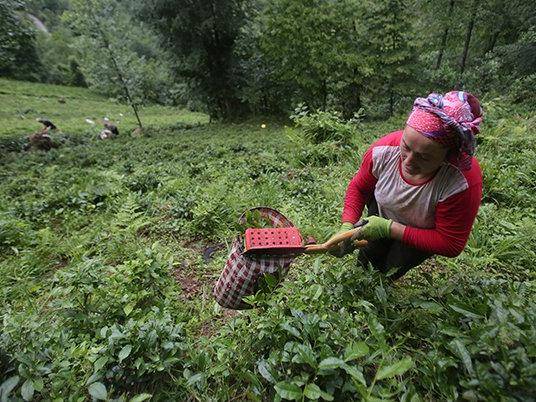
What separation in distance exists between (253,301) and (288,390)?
0.71 metres

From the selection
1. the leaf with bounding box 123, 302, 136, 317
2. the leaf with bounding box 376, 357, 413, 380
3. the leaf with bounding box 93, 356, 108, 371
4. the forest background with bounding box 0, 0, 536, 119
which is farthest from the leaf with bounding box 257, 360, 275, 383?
the forest background with bounding box 0, 0, 536, 119

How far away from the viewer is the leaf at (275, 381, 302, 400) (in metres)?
1.57

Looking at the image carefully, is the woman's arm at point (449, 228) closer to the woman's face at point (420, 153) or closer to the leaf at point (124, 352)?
the woman's face at point (420, 153)

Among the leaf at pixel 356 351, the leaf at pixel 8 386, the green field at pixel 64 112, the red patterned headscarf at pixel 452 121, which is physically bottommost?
the green field at pixel 64 112

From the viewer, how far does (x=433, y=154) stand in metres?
1.75

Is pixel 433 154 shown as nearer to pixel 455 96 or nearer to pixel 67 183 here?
pixel 455 96

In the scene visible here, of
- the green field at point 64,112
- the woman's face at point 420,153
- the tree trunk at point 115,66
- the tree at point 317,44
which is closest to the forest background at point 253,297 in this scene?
the woman's face at point 420,153

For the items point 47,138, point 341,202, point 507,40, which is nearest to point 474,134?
point 341,202

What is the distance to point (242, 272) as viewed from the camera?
7.72ft

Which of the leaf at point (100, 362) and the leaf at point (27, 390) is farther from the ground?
the leaf at point (27, 390)

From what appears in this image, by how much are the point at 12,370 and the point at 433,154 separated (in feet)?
8.28

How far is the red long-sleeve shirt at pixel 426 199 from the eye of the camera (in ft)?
6.04

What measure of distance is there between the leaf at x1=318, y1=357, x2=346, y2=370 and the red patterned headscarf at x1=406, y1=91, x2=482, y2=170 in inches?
47.5

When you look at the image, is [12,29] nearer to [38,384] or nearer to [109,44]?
[109,44]
